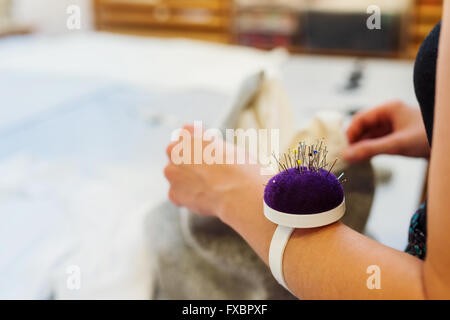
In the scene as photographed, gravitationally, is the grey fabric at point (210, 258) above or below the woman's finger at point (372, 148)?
below

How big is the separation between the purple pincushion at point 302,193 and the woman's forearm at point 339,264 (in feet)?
0.08

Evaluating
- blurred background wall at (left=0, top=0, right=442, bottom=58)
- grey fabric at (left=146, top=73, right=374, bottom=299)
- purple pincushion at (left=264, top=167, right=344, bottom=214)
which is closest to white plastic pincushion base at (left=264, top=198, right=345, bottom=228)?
purple pincushion at (left=264, top=167, right=344, bottom=214)

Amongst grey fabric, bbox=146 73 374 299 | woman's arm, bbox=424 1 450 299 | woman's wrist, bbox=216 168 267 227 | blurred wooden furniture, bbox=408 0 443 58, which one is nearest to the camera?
woman's arm, bbox=424 1 450 299

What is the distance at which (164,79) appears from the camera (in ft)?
5.18

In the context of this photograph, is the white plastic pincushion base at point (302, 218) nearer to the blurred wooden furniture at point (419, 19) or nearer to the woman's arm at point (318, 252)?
the woman's arm at point (318, 252)

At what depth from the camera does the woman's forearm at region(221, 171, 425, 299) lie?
33 centimetres

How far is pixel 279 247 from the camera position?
38 cm

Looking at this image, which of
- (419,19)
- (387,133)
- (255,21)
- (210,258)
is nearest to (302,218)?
(210,258)

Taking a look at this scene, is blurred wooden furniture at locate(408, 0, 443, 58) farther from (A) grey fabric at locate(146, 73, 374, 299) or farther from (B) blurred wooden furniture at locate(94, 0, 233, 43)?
(A) grey fabric at locate(146, 73, 374, 299)

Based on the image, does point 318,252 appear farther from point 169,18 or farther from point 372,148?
point 169,18

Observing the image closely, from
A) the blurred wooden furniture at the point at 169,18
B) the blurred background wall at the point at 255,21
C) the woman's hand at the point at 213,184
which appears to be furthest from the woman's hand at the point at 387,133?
the blurred wooden furniture at the point at 169,18

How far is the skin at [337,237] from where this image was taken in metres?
0.29

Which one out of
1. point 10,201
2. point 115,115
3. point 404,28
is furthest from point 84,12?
point 10,201

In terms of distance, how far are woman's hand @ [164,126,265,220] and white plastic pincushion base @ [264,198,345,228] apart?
0.15 feet
